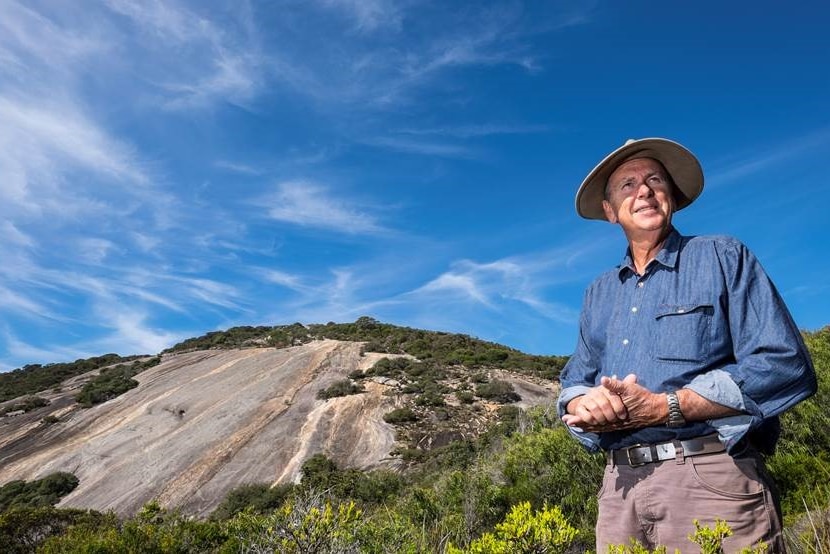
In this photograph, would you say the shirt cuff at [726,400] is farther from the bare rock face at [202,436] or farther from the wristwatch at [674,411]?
the bare rock face at [202,436]

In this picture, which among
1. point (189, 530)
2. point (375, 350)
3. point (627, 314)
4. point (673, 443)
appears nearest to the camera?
point (673, 443)

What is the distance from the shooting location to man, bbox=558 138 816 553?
5.88 ft

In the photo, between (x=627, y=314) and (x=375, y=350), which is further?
(x=375, y=350)

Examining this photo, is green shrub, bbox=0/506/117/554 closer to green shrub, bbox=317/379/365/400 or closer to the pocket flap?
the pocket flap

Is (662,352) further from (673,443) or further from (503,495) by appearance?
(503,495)

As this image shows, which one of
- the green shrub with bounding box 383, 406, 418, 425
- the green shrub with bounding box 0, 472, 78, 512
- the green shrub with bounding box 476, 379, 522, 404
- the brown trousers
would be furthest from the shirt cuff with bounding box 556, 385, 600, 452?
the green shrub with bounding box 476, 379, 522, 404

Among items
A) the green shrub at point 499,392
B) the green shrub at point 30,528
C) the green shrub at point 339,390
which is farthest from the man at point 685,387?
the green shrub at point 499,392

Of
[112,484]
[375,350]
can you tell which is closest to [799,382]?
[112,484]

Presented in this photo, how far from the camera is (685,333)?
2.03m

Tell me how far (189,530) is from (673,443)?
9.54 meters

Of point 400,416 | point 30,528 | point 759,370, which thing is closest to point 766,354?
point 759,370

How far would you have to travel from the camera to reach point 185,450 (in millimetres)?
22219

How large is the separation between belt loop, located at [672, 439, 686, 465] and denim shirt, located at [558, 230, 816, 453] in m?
0.03

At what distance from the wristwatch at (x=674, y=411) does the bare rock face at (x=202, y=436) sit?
19625mm
